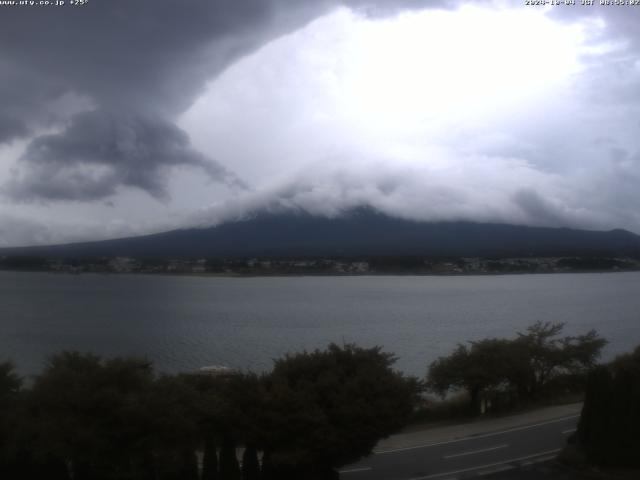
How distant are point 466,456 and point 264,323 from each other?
34662 mm

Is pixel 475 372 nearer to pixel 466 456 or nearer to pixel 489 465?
pixel 466 456

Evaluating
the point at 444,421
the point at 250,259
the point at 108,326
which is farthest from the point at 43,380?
the point at 250,259

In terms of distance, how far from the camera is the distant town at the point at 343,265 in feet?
352

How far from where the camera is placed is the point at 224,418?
10250mm

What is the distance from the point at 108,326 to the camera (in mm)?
44312

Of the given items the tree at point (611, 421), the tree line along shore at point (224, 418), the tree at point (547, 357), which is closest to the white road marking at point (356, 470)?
the tree line along shore at point (224, 418)

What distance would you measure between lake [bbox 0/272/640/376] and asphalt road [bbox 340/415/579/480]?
1110 centimetres

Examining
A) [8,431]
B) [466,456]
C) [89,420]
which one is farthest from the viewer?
[466,456]

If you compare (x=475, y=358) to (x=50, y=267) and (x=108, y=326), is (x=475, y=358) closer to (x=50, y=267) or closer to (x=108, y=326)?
(x=108, y=326)

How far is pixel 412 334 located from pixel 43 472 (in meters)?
32.2

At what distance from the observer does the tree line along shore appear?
29.7 ft

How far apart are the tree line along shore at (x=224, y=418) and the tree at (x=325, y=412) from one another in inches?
0.7

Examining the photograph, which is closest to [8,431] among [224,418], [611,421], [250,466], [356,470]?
[224,418]

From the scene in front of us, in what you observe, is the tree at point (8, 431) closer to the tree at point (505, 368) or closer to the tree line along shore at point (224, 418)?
the tree line along shore at point (224, 418)
